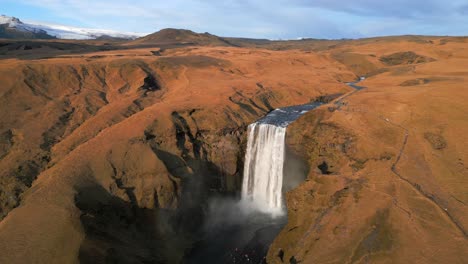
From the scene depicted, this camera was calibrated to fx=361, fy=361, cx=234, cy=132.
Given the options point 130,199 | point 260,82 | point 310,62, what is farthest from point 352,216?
point 310,62

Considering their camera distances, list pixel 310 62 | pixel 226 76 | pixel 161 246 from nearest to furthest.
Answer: pixel 161 246, pixel 226 76, pixel 310 62

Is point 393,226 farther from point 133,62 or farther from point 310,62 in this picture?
point 310,62

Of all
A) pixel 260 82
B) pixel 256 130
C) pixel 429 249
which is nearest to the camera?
pixel 429 249

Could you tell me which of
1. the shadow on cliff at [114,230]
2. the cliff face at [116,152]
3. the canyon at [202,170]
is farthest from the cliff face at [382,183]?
the shadow on cliff at [114,230]

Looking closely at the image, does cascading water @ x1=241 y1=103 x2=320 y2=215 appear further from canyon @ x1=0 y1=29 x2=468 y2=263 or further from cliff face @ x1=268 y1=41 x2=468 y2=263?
cliff face @ x1=268 y1=41 x2=468 y2=263

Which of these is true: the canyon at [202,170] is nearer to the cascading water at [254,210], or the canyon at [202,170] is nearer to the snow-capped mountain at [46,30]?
the cascading water at [254,210]

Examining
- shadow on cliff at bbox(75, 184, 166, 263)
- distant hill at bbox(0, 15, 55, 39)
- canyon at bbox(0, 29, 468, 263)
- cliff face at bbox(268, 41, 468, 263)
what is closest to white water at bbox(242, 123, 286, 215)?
canyon at bbox(0, 29, 468, 263)
